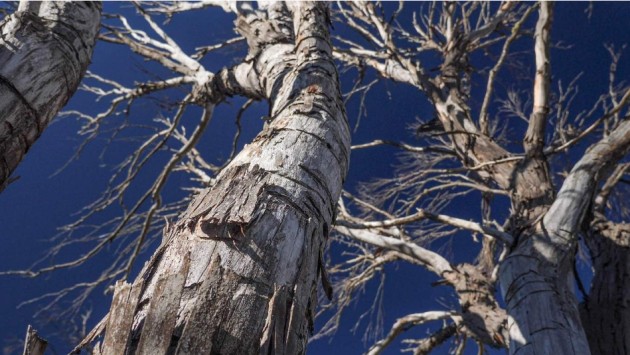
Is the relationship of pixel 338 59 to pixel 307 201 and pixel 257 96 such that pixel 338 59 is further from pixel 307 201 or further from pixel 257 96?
pixel 307 201

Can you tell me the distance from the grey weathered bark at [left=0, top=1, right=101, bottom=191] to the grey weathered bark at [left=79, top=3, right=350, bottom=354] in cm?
73

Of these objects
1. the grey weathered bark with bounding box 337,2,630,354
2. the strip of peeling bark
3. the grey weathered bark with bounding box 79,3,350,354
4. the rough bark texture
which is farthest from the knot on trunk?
the rough bark texture

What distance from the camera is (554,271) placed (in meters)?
1.95

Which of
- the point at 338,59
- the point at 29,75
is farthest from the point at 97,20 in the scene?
the point at 338,59

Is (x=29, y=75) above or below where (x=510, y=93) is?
below

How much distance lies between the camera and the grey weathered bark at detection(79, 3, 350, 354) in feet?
1.93

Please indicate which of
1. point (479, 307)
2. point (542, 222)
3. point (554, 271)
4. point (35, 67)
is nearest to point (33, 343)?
point (35, 67)

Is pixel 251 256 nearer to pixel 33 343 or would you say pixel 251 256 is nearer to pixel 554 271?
pixel 33 343

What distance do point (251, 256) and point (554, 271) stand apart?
1779 mm

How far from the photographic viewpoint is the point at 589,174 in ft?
7.37

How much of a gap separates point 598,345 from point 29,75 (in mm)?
3128

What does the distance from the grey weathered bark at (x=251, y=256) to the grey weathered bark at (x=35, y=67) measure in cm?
73

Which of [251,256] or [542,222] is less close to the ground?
[542,222]

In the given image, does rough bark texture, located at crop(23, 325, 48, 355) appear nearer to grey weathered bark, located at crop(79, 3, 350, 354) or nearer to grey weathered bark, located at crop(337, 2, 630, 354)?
grey weathered bark, located at crop(79, 3, 350, 354)
